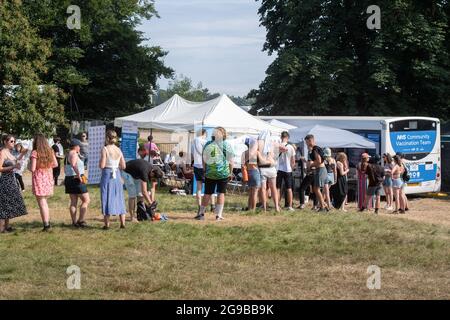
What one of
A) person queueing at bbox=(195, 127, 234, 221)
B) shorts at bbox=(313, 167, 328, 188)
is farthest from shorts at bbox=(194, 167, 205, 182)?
shorts at bbox=(313, 167, 328, 188)

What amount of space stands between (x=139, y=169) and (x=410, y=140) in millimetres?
12000

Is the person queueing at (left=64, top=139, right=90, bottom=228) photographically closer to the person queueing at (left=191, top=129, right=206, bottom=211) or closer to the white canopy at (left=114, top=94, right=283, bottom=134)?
the person queueing at (left=191, top=129, right=206, bottom=211)

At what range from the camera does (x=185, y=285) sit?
8031mm

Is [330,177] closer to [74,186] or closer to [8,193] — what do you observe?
[74,186]

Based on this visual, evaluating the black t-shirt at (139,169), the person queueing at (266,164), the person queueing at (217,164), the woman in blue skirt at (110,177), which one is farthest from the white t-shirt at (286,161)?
the woman in blue skirt at (110,177)

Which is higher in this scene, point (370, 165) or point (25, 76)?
point (25, 76)

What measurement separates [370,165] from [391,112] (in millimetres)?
15782

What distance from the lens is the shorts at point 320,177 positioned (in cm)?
1543

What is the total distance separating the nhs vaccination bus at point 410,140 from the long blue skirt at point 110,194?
11645 millimetres

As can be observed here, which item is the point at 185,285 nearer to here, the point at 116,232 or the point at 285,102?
the point at 116,232

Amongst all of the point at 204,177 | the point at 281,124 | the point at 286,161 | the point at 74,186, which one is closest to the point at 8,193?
the point at 74,186

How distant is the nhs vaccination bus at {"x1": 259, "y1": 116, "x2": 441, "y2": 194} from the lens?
70.8 feet

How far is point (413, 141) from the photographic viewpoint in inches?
880
